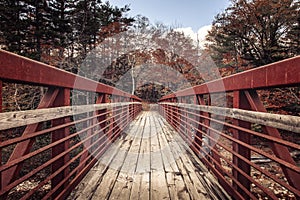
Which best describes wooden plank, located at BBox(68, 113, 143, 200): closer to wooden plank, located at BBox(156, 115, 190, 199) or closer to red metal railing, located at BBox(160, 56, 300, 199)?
wooden plank, located at BBox(156, 115, 190, 199)

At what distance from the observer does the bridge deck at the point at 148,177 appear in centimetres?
175

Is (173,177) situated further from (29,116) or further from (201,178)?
(29,116)

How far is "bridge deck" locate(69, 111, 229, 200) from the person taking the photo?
1.75m

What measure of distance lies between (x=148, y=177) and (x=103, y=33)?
1205 centimetres

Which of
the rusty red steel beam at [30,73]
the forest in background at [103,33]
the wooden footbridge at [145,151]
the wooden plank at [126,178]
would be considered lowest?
the wooden plank at [126,178]

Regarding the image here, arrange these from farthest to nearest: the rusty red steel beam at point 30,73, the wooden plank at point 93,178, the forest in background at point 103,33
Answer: the forest in background at point 103,33
the wooden plank at point 93,178
the rusty red steel beam at point 30,73

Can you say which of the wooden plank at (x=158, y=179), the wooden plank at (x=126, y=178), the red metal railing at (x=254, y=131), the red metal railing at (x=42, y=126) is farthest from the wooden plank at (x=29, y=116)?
the red metal railing at (x=254, y=131)

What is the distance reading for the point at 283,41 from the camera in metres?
7.68

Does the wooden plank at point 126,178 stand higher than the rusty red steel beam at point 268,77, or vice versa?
the rusty red steel beam at point 268,77

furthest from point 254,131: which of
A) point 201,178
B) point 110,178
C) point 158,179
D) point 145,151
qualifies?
point 145,151

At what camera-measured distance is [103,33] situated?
41.8ft

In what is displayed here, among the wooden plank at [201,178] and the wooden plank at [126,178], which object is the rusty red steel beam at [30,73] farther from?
the wooden plank at [201,178]

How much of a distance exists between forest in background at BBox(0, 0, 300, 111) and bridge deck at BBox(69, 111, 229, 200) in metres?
4.70

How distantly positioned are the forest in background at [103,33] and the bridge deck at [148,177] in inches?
185
